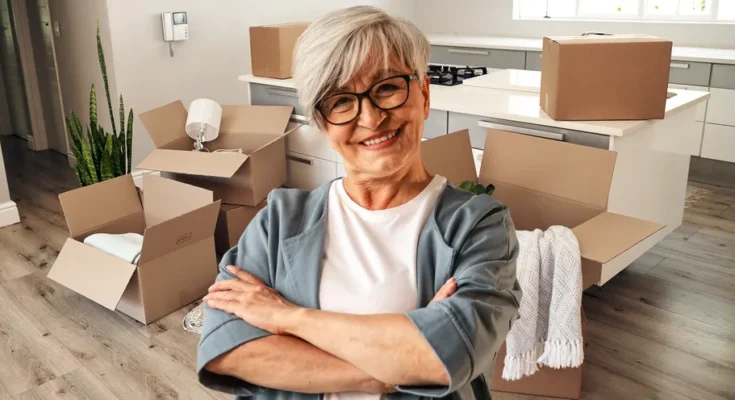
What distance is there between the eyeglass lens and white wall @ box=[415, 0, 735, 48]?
13.2 ft

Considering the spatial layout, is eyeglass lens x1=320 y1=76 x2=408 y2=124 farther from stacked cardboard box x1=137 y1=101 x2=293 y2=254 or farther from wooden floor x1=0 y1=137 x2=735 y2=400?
stacked cardboard box x1=137 y1=101 x2=293 y2=254

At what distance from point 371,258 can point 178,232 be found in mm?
1716

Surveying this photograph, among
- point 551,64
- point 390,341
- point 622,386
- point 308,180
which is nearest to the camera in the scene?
point 390,341

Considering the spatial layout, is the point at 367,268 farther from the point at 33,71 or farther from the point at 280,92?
the point at 33,71

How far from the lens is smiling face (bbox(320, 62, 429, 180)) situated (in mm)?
1029

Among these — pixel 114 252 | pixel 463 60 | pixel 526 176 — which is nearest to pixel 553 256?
pixel 526 176

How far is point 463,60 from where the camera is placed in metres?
5.27

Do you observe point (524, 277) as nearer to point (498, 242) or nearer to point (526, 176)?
point (526, 176)

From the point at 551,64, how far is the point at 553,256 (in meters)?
0.80

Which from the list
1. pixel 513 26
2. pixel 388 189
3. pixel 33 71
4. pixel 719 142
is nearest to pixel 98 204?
pixel 388 189

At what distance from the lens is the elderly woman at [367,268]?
0.95 meters

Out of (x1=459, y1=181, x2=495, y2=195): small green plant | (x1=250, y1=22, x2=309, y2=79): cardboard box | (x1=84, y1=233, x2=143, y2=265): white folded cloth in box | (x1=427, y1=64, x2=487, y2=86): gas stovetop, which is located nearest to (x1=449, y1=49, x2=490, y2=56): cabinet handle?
(x1=427, y1=64, x2=487, y2=86): gas stovetop

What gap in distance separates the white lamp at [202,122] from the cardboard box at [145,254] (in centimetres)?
36

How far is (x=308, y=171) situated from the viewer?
3.54 meters
